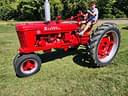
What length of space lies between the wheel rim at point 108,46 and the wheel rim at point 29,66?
1886 mm

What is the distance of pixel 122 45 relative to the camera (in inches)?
420

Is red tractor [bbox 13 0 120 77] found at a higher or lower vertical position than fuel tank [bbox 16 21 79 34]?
lower

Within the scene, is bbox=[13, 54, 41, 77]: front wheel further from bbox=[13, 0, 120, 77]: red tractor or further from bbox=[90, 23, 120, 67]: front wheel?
bbox=[90, 23, 120, 67]: front wheel

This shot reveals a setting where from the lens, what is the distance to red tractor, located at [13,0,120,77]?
7406 mm

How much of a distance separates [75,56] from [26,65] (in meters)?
2.19

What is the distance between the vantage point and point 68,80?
7000 millimetres

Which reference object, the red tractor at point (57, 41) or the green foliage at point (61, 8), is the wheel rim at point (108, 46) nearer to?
the red tractor at point (57, 41)

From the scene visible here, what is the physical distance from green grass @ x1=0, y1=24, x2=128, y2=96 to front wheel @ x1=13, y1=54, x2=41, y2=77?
15 centimetres

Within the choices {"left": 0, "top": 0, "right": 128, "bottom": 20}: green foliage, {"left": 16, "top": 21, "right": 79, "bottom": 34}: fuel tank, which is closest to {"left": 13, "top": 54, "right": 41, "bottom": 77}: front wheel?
{"left": 16, "top": 21, "right": 79, "bottom": 34}: fuel tank

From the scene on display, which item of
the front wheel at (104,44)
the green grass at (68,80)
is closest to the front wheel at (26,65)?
the green grass at (68,80)

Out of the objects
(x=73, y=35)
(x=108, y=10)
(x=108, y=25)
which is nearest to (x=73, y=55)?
(x=73, y=35)

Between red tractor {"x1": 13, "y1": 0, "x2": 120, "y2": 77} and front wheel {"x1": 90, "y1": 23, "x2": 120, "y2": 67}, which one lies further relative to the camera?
front wheel {"x1": 90, "y1": 23, "x2": 120, "y2": 67}

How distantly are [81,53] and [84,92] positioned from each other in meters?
3.23

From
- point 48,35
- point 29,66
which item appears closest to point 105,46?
point 48,35
